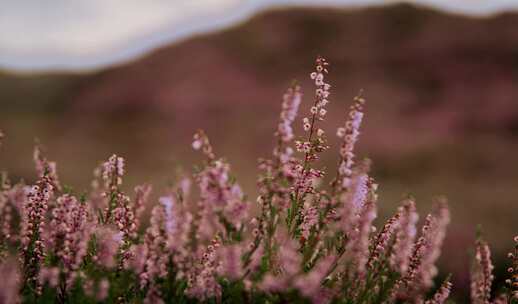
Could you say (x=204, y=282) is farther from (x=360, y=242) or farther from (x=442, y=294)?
(x=442, y=294)

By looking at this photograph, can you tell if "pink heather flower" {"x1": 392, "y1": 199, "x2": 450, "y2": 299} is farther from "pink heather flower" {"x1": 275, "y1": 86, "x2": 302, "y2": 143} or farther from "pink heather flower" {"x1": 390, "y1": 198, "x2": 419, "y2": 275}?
"pink heather flower" {"x1": 275, "y1": 86, "x2": 302, "y2": 143}

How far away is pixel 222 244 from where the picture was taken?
Result: 3746 millimetres

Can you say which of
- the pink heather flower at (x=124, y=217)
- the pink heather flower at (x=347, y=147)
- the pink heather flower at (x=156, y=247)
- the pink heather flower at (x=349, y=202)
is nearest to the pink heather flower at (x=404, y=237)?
the pink heather flower at (x=349, y=202)

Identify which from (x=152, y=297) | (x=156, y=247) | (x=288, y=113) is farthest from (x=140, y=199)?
(x=288, y=113)

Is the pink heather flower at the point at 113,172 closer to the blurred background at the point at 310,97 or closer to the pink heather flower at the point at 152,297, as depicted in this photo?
the pink heather flower at the point at 152,297

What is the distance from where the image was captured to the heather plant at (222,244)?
338cm

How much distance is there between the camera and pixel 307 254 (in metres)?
3.72

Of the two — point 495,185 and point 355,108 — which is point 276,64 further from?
point 355,108

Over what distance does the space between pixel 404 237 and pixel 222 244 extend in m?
1.12

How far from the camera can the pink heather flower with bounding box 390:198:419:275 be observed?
11.6 ft

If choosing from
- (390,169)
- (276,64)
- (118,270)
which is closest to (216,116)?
(276,64)

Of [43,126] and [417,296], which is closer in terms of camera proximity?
[417,296]

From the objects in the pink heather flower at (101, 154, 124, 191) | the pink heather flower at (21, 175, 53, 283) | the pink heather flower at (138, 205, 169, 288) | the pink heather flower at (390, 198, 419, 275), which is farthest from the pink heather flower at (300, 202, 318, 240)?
the pink heather flower at (21, 175, 53, 283)

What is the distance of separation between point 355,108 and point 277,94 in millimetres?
27662
